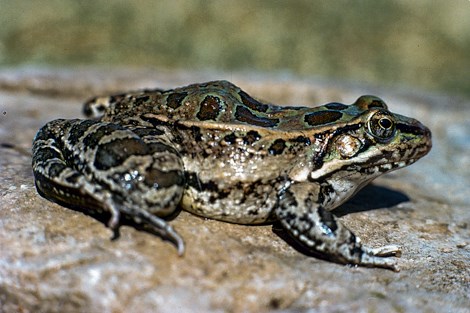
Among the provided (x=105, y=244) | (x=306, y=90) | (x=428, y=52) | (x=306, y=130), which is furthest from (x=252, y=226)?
(x=428, y=52)

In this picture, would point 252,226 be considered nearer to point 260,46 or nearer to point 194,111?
point 194,111

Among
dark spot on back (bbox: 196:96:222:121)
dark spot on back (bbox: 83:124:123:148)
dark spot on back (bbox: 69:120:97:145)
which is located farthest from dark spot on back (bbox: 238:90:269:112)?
dark spot on back (bbox: 69:120:97:145)

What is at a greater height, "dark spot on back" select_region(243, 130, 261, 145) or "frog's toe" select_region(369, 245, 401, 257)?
"dark spot on back" select_region(243, 130, 261, 145)

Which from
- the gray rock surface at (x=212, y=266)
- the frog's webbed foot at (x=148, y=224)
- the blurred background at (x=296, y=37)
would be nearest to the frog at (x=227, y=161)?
the frog's webbed foot at (x=148, y=224)

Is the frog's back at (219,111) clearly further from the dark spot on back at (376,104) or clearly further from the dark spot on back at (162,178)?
the dark spot on back at (162,178)

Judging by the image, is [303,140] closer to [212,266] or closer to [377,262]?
[377,262]

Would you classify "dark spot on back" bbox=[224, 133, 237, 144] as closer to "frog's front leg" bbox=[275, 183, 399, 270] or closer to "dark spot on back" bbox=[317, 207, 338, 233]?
"frog's front leg" bbox=[275, 183, 399, 270]

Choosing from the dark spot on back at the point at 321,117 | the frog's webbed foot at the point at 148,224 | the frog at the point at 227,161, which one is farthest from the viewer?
the dark spot on back at the point at 321,117
